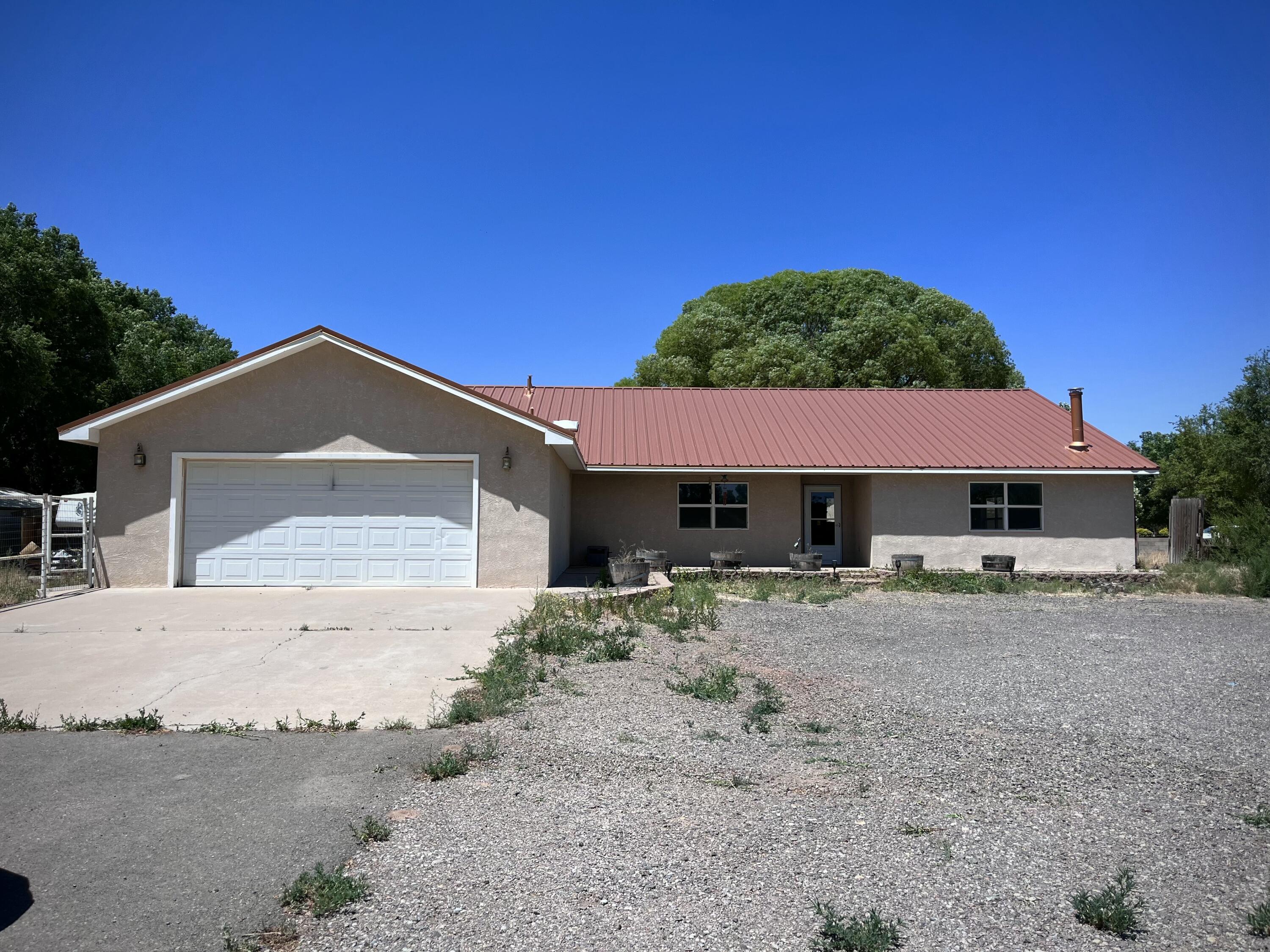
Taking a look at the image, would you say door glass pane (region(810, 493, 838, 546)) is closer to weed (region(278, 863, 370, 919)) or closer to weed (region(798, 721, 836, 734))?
weed (region(798, 721, 836, 734))

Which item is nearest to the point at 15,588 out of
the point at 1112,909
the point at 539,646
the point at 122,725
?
the point at 122,725

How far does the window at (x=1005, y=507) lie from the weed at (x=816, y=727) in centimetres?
1424

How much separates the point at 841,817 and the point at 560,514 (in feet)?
43.2

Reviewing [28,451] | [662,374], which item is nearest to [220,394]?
[28,451]

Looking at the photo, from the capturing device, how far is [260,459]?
14.9 metres

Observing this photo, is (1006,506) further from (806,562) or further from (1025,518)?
(806,562)

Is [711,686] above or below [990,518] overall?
below

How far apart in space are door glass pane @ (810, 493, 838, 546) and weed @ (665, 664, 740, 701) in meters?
13.0

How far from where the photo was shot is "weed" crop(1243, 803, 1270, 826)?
4.45 m

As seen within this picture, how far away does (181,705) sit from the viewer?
6949 millimetres

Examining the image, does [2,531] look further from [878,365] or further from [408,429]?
[878,365]

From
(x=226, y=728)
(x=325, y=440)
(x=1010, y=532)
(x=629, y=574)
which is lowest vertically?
(x=226, y=728)

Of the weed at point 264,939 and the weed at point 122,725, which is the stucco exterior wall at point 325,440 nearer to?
the weed at point 122,725

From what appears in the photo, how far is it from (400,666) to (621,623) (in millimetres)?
3819
